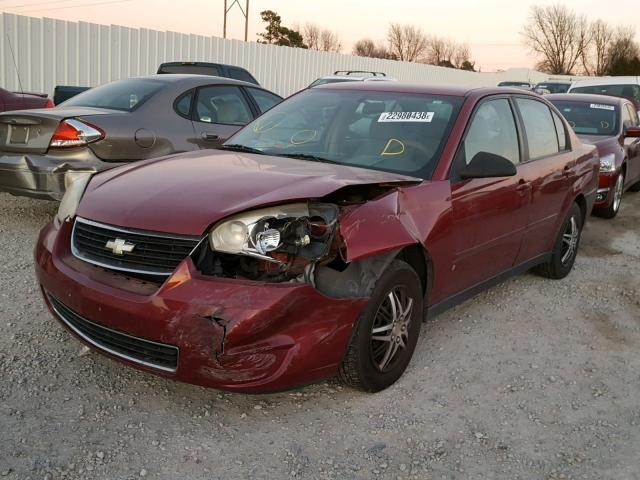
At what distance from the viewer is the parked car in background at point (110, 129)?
5738 millimetres

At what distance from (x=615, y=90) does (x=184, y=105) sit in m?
11.6

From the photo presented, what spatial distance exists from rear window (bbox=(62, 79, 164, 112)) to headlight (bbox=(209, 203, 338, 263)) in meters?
3.78

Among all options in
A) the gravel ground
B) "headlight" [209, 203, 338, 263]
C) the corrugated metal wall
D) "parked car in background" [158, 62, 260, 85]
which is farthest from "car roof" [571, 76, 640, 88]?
"headlight" [209, 203, 338, 263]

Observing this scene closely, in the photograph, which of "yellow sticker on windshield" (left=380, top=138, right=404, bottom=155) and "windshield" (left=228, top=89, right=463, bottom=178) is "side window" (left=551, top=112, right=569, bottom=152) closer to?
"windshield" (left=228, top=89, right=463, bottom=178)

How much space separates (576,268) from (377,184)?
3.55 metres

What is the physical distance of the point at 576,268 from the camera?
6117 mm

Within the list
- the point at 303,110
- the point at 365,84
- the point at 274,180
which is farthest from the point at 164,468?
the point at 365,84

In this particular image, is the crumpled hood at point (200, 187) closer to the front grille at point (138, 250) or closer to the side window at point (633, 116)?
the front grille at point (138, 250)

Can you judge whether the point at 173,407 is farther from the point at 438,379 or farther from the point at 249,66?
the point at 249,66

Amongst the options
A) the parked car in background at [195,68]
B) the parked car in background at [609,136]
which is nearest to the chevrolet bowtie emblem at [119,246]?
the parked car in background at [609,136]

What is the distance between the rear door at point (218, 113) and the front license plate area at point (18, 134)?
154 cm

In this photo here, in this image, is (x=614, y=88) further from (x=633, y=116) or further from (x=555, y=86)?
(x=555, y=86)

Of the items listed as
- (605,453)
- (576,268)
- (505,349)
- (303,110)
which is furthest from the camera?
(576,268)

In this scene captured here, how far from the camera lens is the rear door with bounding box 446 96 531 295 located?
3.83 metres
